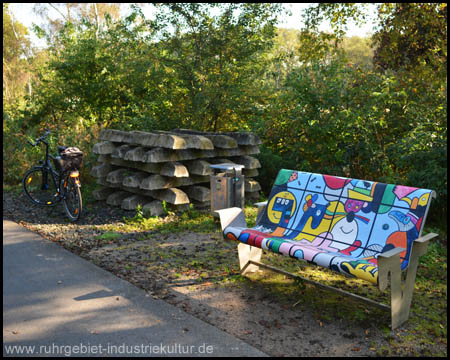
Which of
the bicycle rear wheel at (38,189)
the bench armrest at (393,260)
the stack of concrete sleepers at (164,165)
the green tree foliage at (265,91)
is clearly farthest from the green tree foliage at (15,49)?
the bench armrest at (393,260)

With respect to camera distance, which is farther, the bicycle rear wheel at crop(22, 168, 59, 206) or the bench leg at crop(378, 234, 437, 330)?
the bicycle rear wheel at crop(22, 168, 59, 206)

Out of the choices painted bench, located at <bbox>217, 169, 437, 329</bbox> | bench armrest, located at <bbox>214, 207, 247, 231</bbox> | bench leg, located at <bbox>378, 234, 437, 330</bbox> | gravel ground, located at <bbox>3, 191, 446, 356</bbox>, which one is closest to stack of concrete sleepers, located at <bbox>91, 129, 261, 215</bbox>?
gravel ground, located at <bbox>3, 191, 446, 356</bbox>

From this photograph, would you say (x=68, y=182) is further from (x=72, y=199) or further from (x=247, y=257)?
(x=247, y=257)

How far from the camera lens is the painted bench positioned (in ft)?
11.2

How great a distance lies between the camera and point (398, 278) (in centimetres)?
339

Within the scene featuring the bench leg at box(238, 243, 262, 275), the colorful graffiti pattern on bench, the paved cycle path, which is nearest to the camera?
the paved cycle path

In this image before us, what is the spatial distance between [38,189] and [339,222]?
6.74 metres

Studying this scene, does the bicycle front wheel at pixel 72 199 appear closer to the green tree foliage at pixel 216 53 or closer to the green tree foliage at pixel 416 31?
the green tree foliage at pixel 216 53

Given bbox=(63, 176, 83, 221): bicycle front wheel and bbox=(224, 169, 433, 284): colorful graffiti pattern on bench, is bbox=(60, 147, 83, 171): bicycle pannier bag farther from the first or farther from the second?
bbox=(224, 169, 433, 284): colorful graffiti pattern on bench

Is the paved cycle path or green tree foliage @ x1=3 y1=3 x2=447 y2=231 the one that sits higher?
green tree foliage @ x1=3 y1=3 x2=447 y2=231

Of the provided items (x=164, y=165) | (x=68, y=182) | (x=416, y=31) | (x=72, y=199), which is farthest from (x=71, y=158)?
(x=416, y=31)

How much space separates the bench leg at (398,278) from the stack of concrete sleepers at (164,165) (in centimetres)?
400

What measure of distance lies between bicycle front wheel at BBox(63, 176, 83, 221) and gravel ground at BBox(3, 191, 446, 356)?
0.45ft

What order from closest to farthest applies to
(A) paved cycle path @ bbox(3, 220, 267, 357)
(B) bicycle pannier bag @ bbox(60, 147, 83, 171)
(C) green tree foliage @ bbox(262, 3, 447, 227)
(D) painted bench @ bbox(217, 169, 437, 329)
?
(A) paved cycle path @ bbox(3, 220, 267, 357)
(D) painted bench @ bbox(217, 169, 437, 329)
(B) bicycle pannier bag @ bbox(60, 147, 83, 171)
(C) green tree foliage @ bbox(262, 3, 447, 227)
